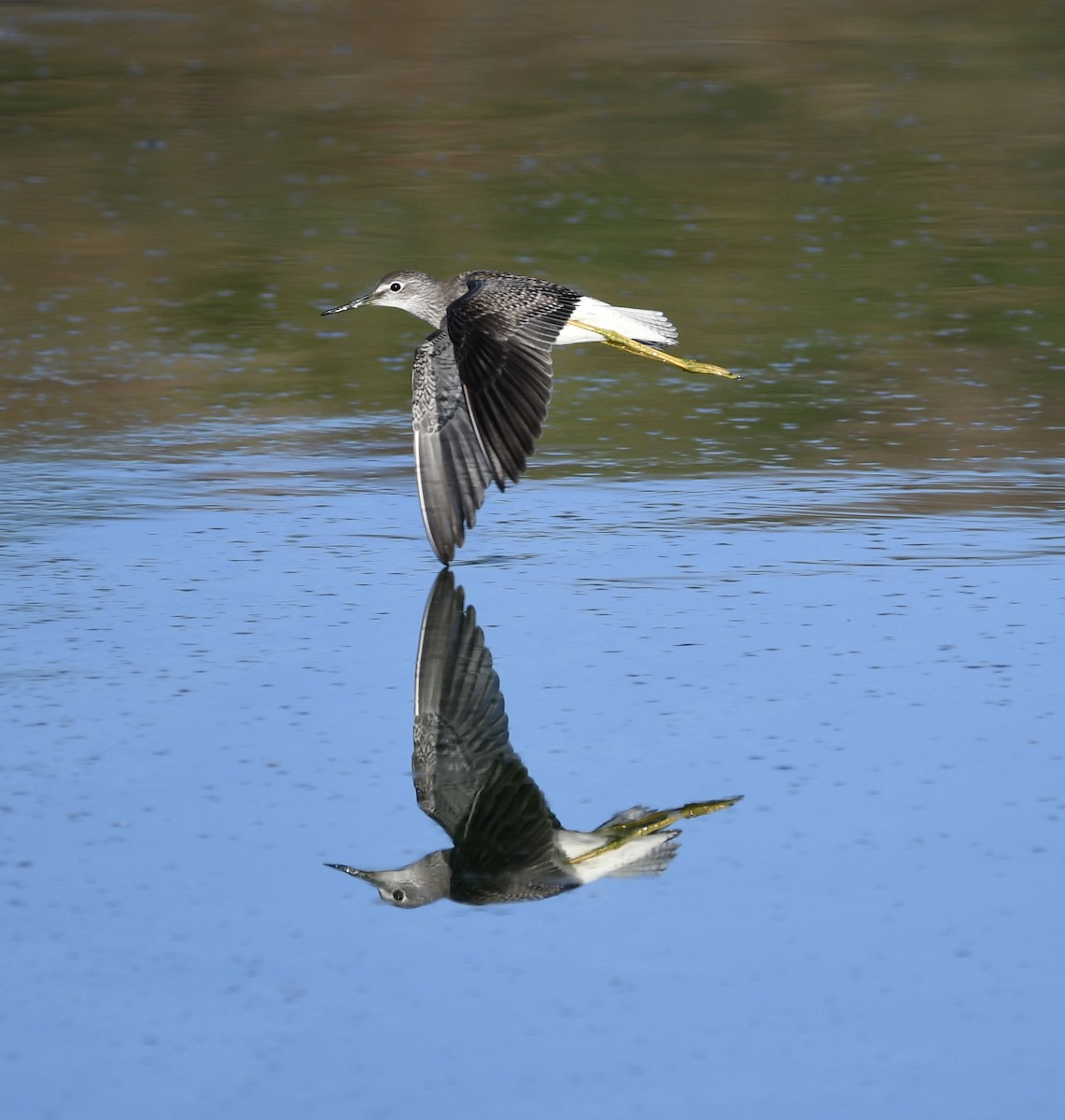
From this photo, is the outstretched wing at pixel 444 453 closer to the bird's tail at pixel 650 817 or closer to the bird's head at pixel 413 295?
the bird's head at pixel 413 295

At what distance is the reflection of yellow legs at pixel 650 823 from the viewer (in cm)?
496

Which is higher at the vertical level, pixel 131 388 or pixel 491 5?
pixel 491 5

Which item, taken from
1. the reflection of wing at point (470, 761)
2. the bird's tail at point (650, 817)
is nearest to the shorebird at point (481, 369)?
the reflection of wing at point (470, 761)

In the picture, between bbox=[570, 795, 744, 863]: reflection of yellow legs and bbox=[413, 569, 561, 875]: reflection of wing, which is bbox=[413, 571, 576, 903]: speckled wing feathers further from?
bbox=[570, 795, 744, 863]: reflection of yellow legs

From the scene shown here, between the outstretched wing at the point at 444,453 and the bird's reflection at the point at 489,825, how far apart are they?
1288mm

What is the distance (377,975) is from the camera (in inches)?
171

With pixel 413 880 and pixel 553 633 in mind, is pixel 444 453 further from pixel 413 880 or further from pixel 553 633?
pixel 413 880

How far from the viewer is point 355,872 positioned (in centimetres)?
487

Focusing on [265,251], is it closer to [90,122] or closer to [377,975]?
[90,122]

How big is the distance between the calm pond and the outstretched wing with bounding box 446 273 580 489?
1.90 ft

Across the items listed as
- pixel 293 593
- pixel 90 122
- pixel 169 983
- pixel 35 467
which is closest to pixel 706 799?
pixel 169 983

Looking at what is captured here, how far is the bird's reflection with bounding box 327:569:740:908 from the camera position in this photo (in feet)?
15.8

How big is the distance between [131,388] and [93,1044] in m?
6.20

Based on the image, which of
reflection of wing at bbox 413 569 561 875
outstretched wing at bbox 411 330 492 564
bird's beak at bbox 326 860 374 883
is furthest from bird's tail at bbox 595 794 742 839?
outstretched wing at bbox 411 330 492 564
